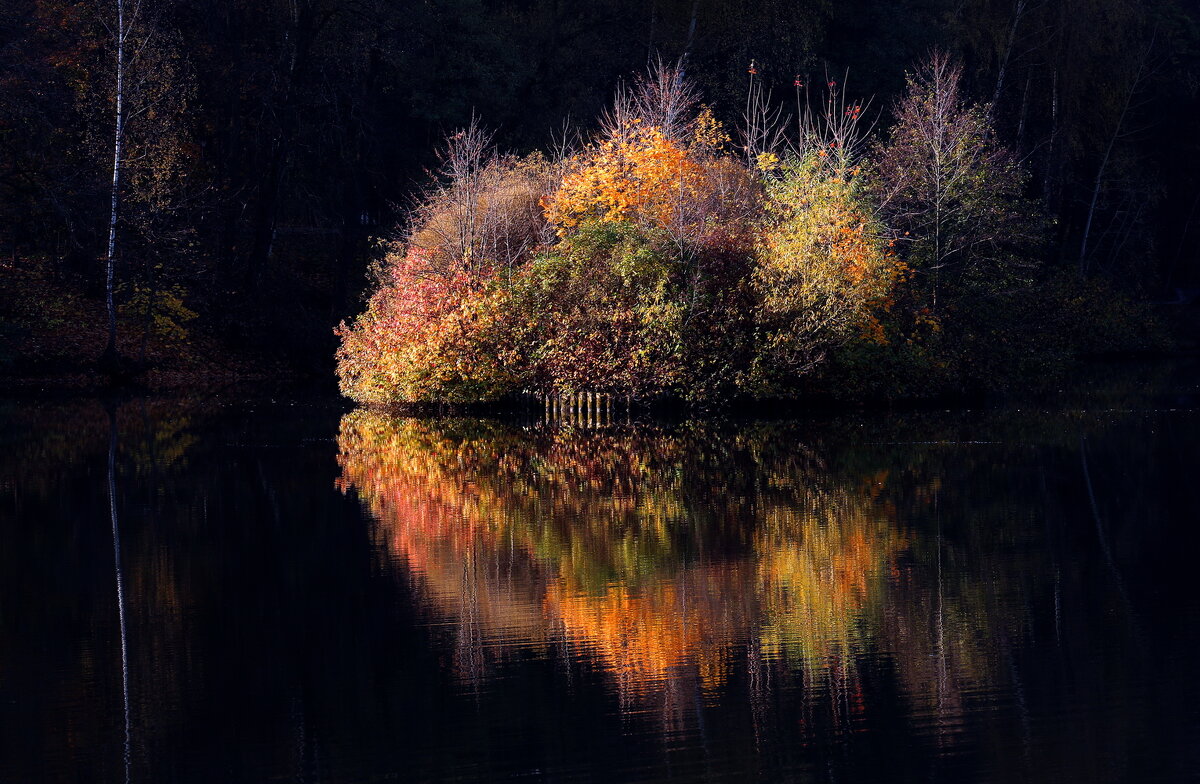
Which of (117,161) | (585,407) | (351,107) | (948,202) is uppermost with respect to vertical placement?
(351,107)

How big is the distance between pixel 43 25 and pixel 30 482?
21283mm

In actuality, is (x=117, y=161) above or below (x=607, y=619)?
above

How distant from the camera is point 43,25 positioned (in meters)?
34.3

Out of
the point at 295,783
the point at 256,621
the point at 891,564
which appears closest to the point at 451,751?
the point at 295,783

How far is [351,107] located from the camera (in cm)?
3897

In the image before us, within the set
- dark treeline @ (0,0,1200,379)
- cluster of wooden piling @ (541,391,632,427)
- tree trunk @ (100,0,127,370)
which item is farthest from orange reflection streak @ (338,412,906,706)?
dark treeline @ (0,0,1200,379)

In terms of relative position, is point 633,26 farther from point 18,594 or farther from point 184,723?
point 184,723

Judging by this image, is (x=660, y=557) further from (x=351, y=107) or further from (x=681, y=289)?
(x=351, y=107)

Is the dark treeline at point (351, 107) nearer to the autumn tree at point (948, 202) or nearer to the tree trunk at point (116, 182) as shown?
the tree trunk at point (116, 182)

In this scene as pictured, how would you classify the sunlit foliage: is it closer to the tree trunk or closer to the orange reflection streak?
the orange reflection streak

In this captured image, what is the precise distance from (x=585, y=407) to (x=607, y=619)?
16.4m

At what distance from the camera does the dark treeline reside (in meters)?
34.5

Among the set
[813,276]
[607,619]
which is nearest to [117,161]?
[813,276]

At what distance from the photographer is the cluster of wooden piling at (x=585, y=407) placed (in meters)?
25.1
